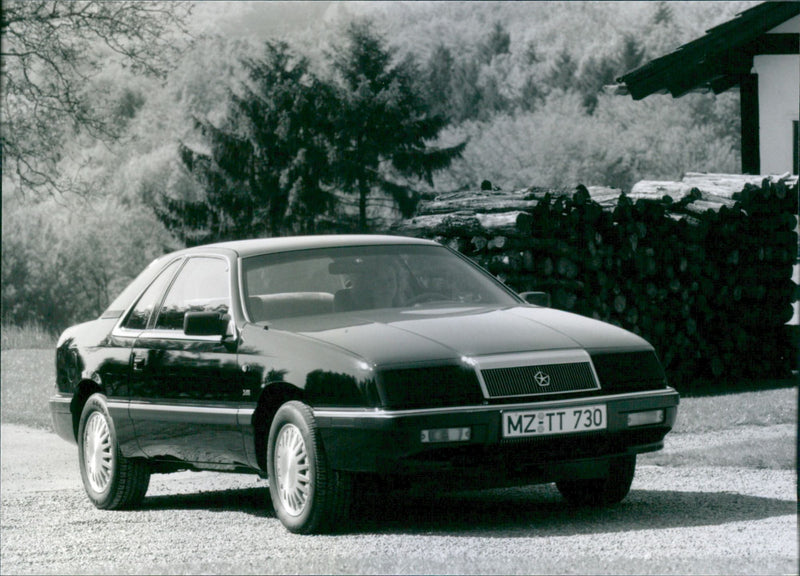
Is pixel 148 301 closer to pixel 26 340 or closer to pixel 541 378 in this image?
pixel 541 378

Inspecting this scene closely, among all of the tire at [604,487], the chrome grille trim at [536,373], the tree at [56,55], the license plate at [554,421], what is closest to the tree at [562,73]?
the tree at [56,55]

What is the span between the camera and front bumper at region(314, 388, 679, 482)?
6.59 metres

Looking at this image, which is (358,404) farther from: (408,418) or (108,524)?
(108,524)

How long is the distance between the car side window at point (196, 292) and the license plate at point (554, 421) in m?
2.08

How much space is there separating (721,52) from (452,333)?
1446 cm

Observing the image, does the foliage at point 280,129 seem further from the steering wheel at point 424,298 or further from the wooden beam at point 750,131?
the steering wheel at point 424,298

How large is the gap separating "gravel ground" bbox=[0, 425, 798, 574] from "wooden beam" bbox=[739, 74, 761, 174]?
38.0ft

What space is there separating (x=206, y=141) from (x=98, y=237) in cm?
1941

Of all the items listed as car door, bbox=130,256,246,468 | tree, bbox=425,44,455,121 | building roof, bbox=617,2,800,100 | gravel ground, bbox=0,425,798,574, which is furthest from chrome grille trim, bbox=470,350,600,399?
tree, bbox=425,44,455,121

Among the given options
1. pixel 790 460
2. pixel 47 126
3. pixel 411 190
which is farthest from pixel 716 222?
pixel 411 190

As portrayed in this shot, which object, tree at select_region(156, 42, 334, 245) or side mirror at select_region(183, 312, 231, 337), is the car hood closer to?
side mirror at select_region(183, 312, 231, 337)

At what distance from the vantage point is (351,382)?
266 inches

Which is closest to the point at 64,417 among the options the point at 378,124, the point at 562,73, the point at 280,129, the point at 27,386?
the point at 27,386

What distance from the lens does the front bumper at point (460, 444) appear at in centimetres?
659
